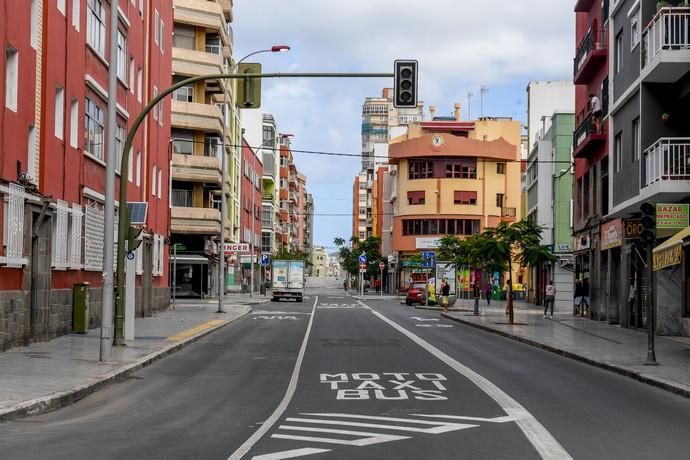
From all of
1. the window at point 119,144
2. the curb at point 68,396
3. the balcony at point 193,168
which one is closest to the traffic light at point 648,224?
the curb at point 68,396

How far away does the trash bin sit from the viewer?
2583 centimetres

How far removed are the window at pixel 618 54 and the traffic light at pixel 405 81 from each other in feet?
58.2

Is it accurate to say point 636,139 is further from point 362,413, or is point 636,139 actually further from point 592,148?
point 362,413

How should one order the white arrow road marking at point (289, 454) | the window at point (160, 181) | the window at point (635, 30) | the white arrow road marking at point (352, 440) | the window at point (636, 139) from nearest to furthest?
the white arrow road marking at point (289, 454), the white arrow road marking at point (352, 440), the window at point (635, 30), the window at point (636, 139), the window at point (160, 181)

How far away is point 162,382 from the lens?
52.6 ft

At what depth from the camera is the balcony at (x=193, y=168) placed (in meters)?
61.4

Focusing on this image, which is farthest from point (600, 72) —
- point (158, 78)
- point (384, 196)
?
point (384, 196)

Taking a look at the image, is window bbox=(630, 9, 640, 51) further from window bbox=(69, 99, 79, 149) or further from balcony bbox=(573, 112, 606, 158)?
window bbox=(69, 99, 79, 149)

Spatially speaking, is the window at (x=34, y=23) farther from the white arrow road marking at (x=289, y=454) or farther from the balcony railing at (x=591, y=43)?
the balcony railing at (x=591, y=43)

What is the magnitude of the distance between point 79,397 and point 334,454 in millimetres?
6120

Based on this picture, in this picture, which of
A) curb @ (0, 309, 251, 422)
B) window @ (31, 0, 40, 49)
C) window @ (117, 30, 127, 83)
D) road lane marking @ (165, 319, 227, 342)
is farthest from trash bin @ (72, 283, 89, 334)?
window @ (117, 30, 127, 83)

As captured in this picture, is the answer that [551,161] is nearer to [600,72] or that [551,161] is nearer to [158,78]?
[600,72]

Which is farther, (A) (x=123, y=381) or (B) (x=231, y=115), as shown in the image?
(B) (x=231, y=115)

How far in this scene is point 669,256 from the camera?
858 inches
